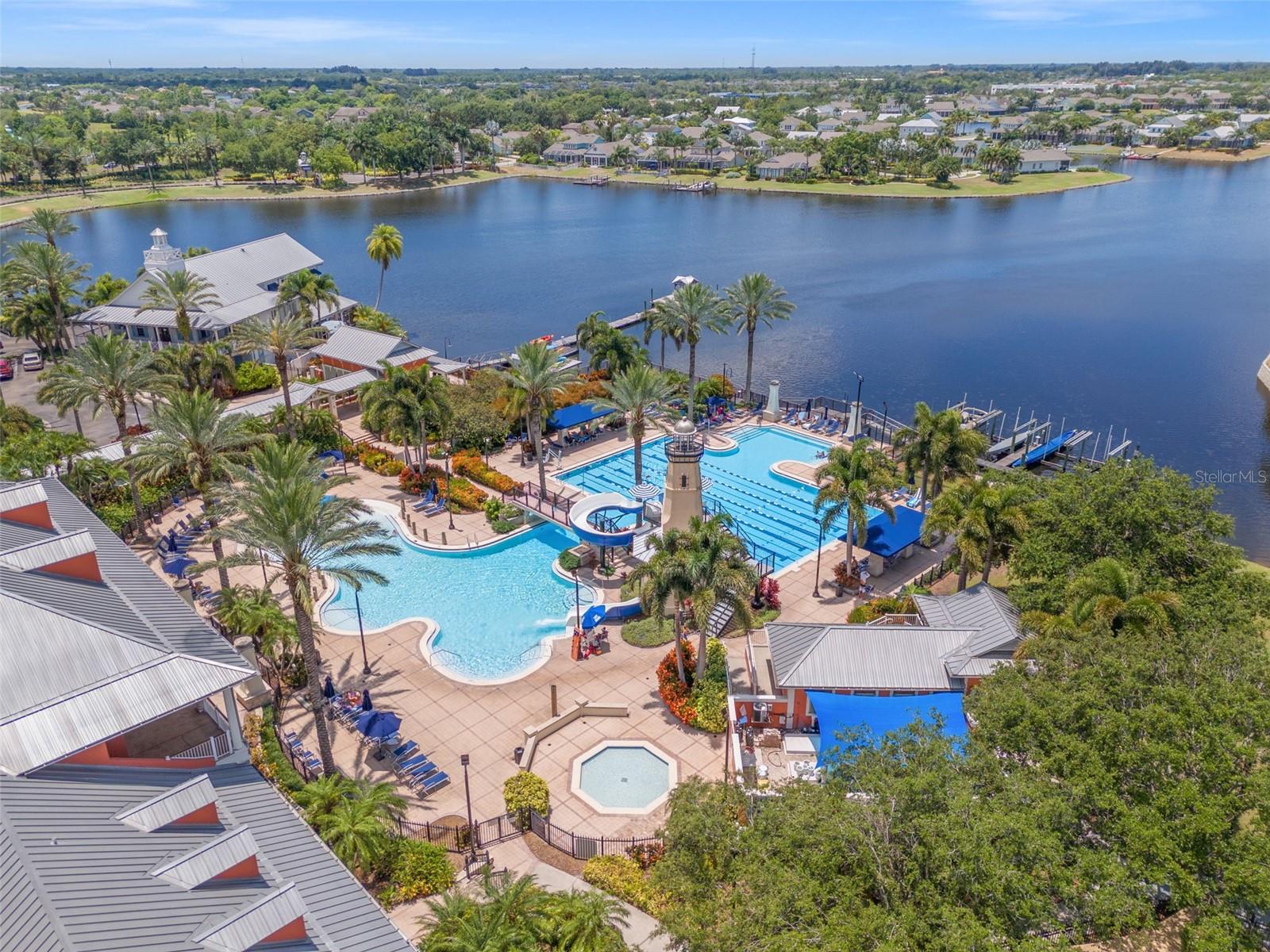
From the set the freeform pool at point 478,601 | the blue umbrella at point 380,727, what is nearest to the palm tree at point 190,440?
the freeform pool at point 478,601

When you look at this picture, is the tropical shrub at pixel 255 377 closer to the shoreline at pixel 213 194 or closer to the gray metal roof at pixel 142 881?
the gray metal roof at pixel 142 881

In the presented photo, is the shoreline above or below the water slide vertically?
above

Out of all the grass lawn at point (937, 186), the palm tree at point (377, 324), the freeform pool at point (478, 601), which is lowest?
the freeform pool at point (478, 601)

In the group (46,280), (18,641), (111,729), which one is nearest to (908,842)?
(111,729)

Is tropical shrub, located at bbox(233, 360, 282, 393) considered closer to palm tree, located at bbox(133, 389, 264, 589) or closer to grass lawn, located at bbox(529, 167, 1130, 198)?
palm tree, located at bbox(133, 389, 264, 589)

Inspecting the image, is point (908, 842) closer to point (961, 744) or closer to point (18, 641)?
point (961, 744)

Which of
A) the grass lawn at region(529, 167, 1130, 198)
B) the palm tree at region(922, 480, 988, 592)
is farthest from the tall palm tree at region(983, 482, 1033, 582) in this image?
the grass lawn at region(529, 167, 1130, 198)
